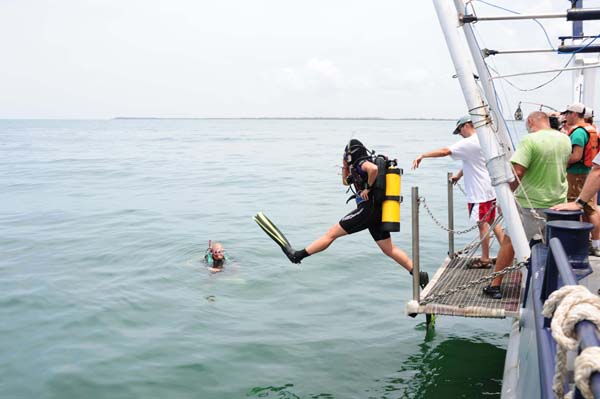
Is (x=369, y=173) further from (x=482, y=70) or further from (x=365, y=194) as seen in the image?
(x=482, y=70)

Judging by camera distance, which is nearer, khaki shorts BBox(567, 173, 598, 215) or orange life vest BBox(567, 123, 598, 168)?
orange life vest BBox(567, 123, 598, 168)

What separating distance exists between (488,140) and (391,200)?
4.38 feet

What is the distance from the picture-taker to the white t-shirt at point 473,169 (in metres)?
7.36

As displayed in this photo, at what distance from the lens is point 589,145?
24.2ft

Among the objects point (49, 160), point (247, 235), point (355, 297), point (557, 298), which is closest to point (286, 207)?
point (247, 235)

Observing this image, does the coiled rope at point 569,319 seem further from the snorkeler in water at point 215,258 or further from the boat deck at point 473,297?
the snorkeler in water at point 215,258

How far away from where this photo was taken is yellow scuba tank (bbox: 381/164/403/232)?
6746 millimetres

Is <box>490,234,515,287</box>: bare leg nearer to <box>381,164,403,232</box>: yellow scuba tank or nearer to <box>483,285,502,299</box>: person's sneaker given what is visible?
<box>483,285,502,299</box>: person's sneaker

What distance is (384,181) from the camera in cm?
675

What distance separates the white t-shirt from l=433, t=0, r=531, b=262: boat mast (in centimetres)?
133

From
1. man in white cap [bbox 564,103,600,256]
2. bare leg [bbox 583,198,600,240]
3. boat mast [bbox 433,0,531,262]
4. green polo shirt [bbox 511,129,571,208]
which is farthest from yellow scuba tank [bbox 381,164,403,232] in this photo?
bare leg [bbox 583,198,600,240]

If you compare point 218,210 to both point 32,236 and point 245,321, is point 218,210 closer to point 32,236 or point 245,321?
point 32,236

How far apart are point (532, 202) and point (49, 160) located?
144 ft

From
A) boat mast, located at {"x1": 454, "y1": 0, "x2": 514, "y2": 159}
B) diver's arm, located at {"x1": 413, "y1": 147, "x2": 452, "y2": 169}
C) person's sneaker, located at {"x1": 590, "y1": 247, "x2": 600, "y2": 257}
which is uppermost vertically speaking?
boat mast, located at {"x1": 454, "y1": 0, "x2": 514, "y2": 159}
